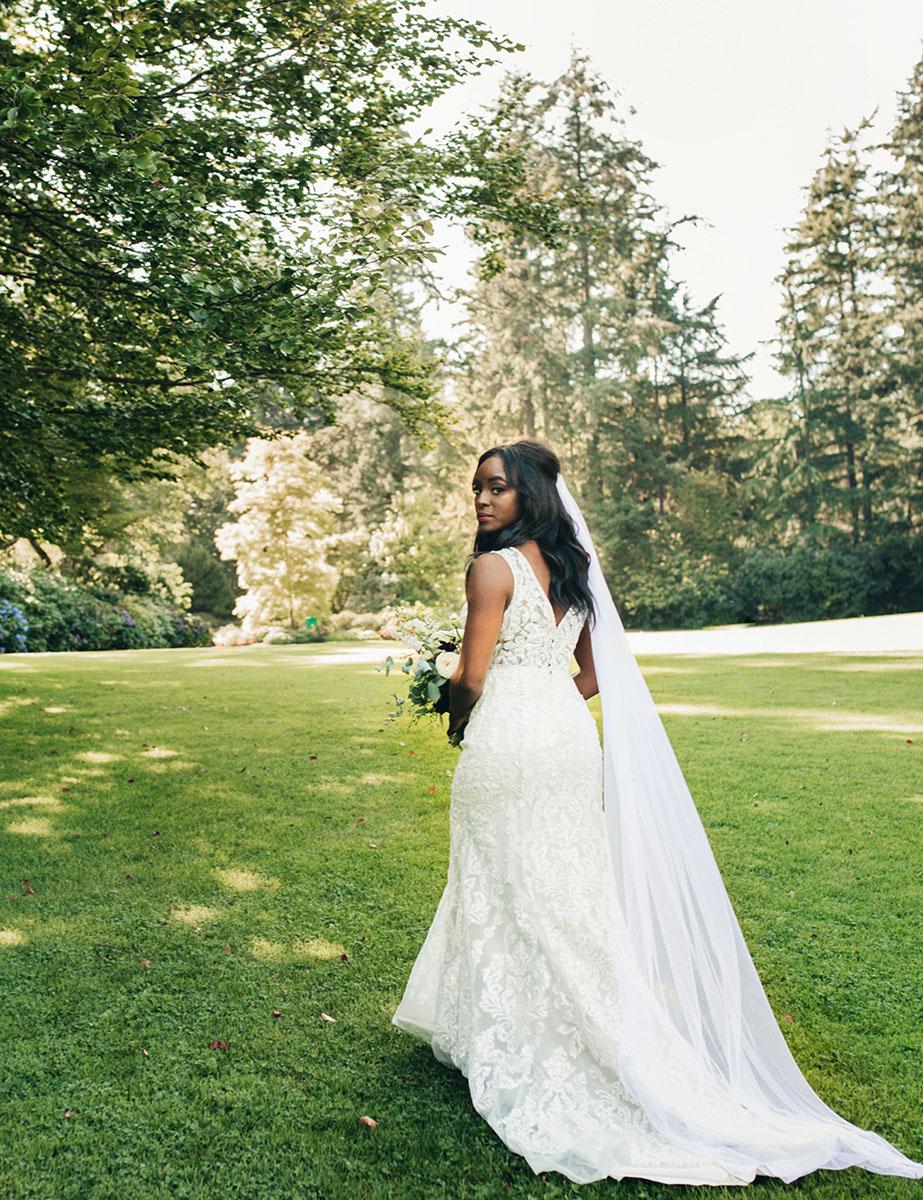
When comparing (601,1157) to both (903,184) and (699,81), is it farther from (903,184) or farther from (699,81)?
(903,184)

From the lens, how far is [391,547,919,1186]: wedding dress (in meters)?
3.13

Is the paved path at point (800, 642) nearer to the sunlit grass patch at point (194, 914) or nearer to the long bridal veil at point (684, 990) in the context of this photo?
the sunlit grass patch at point (194, 914)

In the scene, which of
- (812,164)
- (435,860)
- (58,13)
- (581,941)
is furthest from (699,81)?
(581,941)

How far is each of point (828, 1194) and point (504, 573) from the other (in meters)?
2.20

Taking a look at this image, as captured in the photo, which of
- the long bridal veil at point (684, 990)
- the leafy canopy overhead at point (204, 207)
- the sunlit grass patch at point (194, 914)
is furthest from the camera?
the leafy canopy overhead at point (204, 207)

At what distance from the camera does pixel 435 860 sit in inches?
270

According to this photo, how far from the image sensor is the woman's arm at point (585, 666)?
154 inches

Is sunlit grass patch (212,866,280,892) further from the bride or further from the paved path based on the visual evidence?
the paved path

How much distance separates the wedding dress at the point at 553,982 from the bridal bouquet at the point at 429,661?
185mm

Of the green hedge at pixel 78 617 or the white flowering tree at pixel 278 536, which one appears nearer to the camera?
the green hedge at pixel 78 617

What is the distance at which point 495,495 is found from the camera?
368 cm

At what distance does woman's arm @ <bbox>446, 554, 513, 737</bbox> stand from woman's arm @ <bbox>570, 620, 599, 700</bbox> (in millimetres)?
449

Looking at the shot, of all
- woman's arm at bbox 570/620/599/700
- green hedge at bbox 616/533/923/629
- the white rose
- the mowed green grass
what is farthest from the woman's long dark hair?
green hedge at bbox 616/533/923/629

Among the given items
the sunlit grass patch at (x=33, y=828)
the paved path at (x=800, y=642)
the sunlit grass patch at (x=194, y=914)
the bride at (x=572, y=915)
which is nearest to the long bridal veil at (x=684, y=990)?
the bride at (x=572, y=915)
